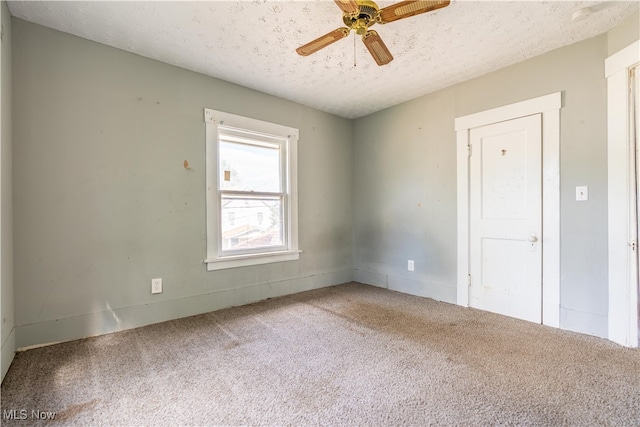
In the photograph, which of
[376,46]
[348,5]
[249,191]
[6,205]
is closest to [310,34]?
[376,46]

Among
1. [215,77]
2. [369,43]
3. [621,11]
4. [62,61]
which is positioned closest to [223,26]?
[215,77]

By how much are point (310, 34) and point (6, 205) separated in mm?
2384

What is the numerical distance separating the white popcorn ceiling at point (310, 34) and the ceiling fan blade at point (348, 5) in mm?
340

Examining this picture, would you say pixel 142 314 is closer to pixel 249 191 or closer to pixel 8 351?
pixel 8 351

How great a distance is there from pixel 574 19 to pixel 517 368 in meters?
2.44

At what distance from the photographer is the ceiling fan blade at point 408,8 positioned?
156 cm

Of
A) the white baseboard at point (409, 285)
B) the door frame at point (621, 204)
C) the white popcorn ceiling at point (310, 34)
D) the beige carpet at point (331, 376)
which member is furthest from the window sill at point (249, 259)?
the door frame at point (621, 204)

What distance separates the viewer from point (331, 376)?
5.87 feet

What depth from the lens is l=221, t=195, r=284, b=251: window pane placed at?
124 inches

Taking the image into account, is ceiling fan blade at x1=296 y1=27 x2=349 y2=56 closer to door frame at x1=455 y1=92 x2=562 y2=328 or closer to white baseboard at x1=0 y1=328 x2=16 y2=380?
door frame at x1=455 y1=92 x2=562 y2=328

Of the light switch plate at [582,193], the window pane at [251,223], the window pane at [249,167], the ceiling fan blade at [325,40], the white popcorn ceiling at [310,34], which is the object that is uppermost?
the white popcorn ceiling at [310,34]

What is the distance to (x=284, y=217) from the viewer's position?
3648mm

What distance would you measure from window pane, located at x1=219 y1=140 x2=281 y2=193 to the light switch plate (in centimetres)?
285

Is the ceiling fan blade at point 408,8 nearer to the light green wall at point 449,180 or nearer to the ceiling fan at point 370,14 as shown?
the ceiling fan at point 370,14
